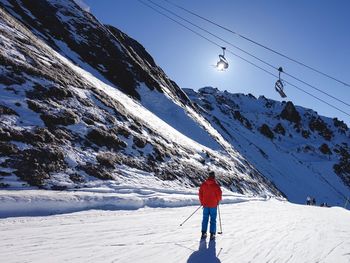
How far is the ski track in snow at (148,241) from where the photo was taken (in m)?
8.73

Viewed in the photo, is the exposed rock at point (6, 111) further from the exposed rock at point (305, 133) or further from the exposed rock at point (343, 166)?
the exposed rock at point (305, 133)

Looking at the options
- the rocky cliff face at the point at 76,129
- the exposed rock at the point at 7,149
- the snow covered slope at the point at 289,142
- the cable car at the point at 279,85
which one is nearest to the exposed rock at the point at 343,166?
the snow covered slope at the point at 289,142

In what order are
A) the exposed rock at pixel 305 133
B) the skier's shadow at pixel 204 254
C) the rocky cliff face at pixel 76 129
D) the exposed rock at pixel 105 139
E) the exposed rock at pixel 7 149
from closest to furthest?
1. the skier's shadow at pixel 204 254
2. the exposed rock at pixel 7 149
3. the rocky cliff face at pixel 76 129
4. the exposed rock at pixel 105 139
5. the exposed rock at pixel 305 133

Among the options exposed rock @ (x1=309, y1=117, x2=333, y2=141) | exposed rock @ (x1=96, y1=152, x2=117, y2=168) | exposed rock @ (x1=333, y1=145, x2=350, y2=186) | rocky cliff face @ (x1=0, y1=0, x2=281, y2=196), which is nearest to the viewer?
rocky cliff face @ (x1=0, y1=0, x2=281, y2=196)

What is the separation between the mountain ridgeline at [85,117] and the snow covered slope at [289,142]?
1.69m

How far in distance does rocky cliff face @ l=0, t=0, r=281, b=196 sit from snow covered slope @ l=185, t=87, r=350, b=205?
88.4 ft

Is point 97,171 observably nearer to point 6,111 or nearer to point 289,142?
point 6,111

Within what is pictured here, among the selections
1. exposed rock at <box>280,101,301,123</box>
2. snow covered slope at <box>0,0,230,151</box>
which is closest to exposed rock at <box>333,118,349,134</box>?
exposed rock at <box>280,101,301,123</box>

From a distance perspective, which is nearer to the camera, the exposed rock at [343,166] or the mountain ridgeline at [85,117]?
the mountain ridgeline at [85,117]

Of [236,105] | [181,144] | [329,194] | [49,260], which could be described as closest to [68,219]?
[49,260]

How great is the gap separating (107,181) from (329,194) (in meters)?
66.6

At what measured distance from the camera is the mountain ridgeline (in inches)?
661

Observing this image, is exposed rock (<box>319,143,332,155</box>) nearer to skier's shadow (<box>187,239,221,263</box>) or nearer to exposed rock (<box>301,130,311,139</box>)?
exposed rock (<box>301,130,311,139</box>)

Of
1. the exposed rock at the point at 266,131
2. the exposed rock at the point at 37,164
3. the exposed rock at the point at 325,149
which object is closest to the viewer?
the exposed rock at the point at 37,164
